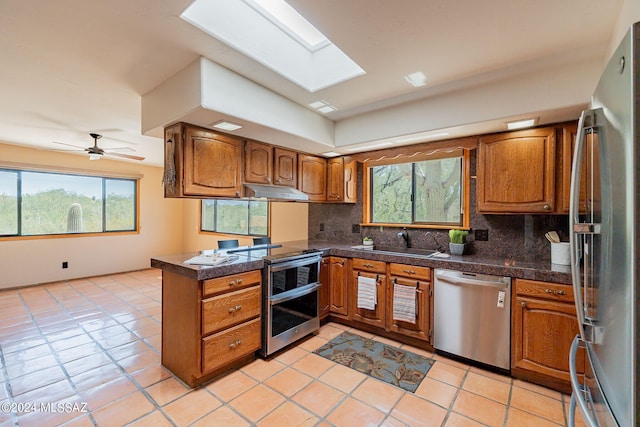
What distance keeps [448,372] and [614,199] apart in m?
2.16

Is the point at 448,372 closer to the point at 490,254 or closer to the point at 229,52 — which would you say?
the point at 490,254

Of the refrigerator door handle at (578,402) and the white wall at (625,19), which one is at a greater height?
the white wall at (625,19)

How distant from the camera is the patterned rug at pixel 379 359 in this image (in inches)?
91.4

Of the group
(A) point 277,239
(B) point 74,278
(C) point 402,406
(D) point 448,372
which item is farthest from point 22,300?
(D) point 448,372

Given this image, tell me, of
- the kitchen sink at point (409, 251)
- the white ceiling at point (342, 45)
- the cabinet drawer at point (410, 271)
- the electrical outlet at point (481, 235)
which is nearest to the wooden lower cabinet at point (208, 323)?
the cabinet drawer at point (410, 271)

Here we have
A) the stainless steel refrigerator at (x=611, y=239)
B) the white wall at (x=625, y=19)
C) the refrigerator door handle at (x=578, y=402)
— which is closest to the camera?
the stainless steel refrigerator at (x=611, y=239)

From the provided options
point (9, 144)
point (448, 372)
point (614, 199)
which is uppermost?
point (9, 144)

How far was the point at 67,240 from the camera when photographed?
5.23 meters

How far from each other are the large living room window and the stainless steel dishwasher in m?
6.31

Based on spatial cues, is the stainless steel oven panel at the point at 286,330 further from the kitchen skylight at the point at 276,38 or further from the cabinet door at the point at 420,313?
the kitchen skylight at the point at 276,38

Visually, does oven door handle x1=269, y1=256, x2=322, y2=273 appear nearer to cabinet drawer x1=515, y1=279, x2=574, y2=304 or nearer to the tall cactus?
cabinet drawer x1=515, y1=279, x2=574, y2=304

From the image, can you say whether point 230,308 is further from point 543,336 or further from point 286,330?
point 543,336

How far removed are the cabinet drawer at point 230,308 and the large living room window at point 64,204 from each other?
4.88 meters

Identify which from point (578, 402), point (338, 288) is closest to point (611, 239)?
point (578, 402)
